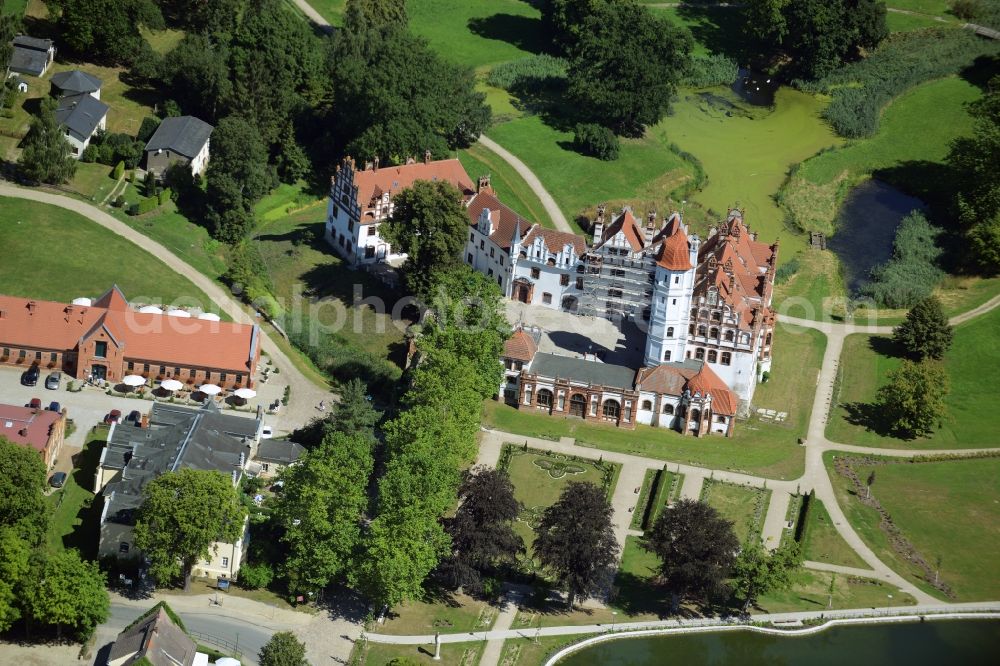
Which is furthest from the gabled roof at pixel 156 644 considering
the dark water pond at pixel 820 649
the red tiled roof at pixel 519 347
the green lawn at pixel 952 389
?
the green lawn at pixel 952 389

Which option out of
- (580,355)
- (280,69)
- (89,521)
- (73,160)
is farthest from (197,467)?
(280,69)

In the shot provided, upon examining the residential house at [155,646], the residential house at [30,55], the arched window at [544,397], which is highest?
the residential house at [30,55]

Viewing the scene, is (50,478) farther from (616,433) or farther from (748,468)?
(748,468)

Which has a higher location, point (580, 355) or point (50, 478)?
point (580, 355)

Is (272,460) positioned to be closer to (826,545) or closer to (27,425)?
(27,425)

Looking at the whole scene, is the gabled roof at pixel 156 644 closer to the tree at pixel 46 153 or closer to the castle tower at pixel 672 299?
the castle tower at pixel 672 299

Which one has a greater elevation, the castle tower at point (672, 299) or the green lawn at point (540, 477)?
the castle tower at point (672, 299)
